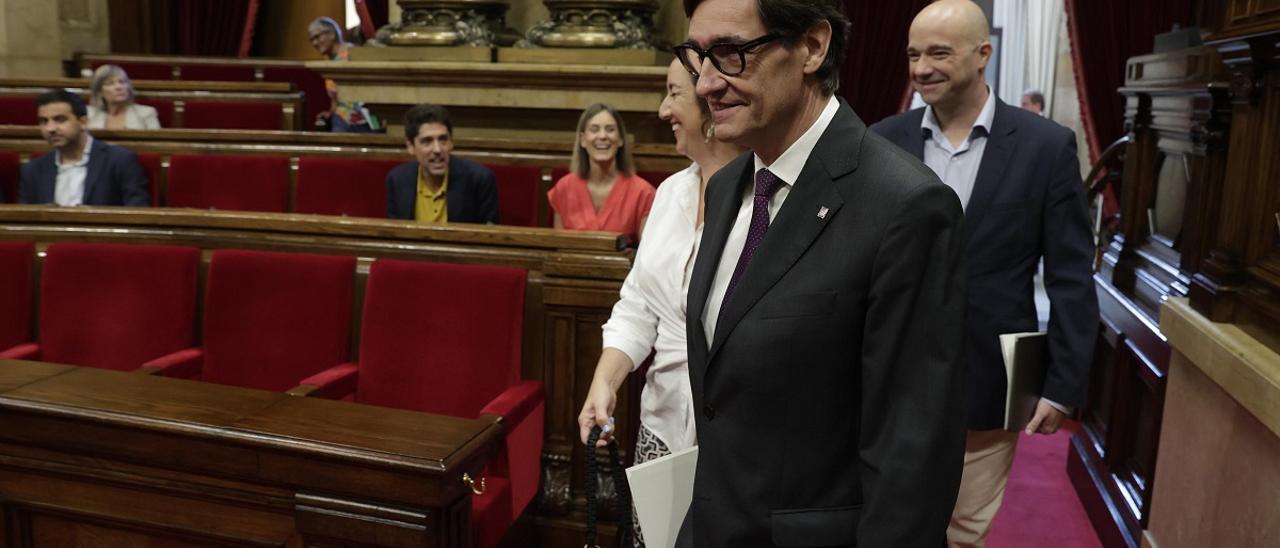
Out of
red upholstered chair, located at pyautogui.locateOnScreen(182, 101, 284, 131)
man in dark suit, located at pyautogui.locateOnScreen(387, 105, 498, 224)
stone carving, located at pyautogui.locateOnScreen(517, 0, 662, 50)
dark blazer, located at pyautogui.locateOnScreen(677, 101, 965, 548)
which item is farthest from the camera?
red upholstered chair, located at pyautogui.locateOnScreen(182, 101, 284, 131)

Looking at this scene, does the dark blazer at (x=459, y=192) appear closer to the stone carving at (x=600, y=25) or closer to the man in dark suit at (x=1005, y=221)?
the stone carving at (x=600, y=25)

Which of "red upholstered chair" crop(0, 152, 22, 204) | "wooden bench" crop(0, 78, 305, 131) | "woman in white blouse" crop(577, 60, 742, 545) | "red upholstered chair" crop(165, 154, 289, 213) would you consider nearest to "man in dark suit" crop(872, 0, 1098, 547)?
"woman in white blouse" crop(577, 60, 742, 545)

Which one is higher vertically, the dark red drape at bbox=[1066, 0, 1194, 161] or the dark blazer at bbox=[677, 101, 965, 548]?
the dark red drape at bbox=[1066, 0, 1194, 161]

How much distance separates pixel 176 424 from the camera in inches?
69.0

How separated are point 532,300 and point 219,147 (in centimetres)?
308

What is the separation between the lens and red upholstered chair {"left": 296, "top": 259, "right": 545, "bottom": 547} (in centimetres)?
248

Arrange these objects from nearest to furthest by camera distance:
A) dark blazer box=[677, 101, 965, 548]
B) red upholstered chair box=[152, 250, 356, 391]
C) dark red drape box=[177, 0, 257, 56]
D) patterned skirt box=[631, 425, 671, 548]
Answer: dark blazer box=[677, 101, 965, 548]
patterned skirt box=[631, 425, 671, 548]
red upholstered chair box=[152, 250, 356, 391]
dark red drape box=[177, 0, 257, 56]

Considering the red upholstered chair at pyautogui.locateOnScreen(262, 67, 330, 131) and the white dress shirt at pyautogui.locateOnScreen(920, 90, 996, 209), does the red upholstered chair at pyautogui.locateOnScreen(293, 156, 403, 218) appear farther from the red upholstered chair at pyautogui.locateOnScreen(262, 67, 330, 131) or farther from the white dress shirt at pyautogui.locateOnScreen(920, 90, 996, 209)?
the red upholstered chair at pyautogui.locateOnScreen(262, 67, 330, 131)

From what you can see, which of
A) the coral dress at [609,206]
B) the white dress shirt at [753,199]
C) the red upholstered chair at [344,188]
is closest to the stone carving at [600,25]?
the red upholstered chair at [344,188]

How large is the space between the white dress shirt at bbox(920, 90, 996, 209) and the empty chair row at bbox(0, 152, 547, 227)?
8.24 feet

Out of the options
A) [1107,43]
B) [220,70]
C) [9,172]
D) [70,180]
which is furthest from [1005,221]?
[220,70]

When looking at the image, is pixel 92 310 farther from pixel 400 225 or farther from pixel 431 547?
pixel 431 547

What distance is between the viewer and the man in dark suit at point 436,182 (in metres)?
4.01

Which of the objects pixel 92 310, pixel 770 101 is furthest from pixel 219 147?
pixel 770 101
